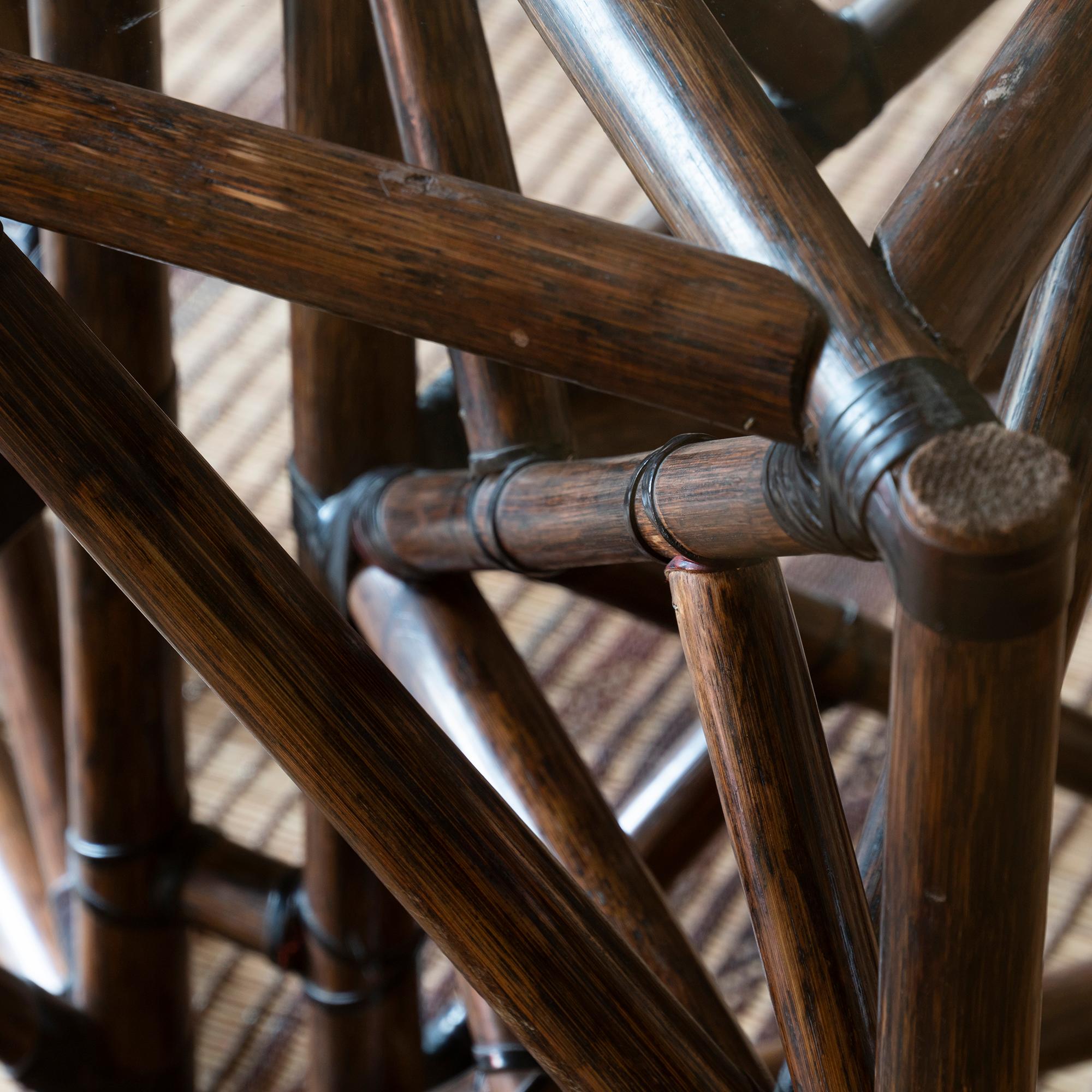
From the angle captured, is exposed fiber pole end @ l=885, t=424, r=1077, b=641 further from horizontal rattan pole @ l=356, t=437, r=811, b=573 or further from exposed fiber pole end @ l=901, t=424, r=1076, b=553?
horizontal rattan pole @ l=356, t=437, r=811, b=573

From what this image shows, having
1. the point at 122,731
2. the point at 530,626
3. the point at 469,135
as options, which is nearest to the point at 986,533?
the point at 469,135

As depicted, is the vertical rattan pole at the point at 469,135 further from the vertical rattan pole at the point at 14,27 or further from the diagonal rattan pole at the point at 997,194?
the diagonal rattan pole at the point at 997,194

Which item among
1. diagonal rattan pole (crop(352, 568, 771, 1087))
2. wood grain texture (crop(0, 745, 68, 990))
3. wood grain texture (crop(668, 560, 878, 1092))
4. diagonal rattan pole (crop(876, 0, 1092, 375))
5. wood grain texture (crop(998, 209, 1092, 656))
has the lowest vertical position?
wood grain texture (crop(0, 745, 68, 990))

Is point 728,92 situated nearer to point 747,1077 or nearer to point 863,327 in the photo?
point 863,327

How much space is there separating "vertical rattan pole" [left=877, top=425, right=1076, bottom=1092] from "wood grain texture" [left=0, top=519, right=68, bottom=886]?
Result: 3.97ft

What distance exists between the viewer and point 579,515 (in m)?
0.86

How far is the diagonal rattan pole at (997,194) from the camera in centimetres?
60

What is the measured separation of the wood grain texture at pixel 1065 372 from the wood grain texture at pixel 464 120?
14.7 inches

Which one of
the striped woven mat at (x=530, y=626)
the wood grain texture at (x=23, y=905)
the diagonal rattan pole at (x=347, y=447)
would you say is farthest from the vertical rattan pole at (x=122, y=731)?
the striped woven mat at (x=530, y=626)

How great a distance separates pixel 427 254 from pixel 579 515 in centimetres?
32

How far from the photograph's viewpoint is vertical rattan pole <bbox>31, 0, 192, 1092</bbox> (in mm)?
1063

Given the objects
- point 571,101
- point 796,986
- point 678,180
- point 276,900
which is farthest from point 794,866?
point 571,101

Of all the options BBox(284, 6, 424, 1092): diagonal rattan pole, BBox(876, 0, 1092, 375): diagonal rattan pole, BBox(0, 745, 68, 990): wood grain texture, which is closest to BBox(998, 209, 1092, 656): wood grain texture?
BBox(876, 0, 1092, 375): diagonal rattan pole

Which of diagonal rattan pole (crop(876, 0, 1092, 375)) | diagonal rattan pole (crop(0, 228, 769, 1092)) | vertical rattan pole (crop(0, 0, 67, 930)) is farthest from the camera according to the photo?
vertical rattan pole (crop(0, 0, 67, 930))
